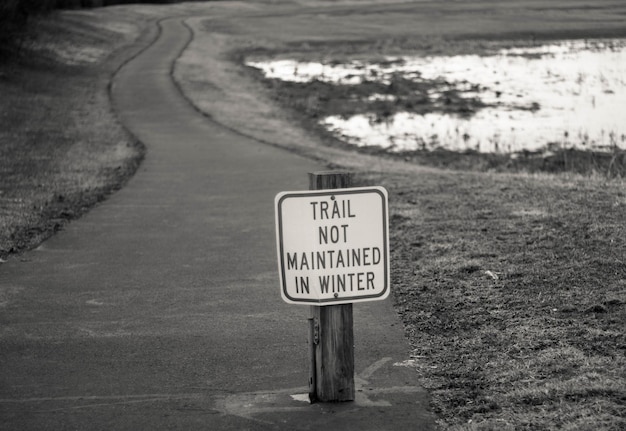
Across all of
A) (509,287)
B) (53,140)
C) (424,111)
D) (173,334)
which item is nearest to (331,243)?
(173,334)

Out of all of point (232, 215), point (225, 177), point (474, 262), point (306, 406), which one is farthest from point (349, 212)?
point (225, 177)

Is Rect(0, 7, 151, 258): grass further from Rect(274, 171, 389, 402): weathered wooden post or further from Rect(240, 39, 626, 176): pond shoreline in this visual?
Rect(240, 39, 626, 176): pond shoreline

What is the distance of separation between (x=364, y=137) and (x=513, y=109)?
6.65 m

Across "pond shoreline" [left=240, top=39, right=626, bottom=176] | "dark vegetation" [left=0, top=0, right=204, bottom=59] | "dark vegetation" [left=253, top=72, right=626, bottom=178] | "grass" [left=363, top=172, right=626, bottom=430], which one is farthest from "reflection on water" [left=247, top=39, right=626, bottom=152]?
"grass" [left=363, top=172, right=626, bottom=430]

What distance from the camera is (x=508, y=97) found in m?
32.8

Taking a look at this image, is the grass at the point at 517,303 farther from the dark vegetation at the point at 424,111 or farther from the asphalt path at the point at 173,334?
the dark vegetation at the point at 424,111

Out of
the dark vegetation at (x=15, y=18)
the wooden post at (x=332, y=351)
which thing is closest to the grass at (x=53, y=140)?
the dark vegetation at (x=15, y=18)

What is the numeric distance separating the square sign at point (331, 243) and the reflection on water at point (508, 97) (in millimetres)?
17132

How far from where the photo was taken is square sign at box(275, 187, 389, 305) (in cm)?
549

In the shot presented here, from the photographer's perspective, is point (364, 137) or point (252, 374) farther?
point (364, 137)

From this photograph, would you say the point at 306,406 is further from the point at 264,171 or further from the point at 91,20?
the point at 91,20

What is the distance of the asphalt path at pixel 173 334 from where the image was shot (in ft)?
18.7

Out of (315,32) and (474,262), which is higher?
(315,32)

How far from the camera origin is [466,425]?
5.29 metres
